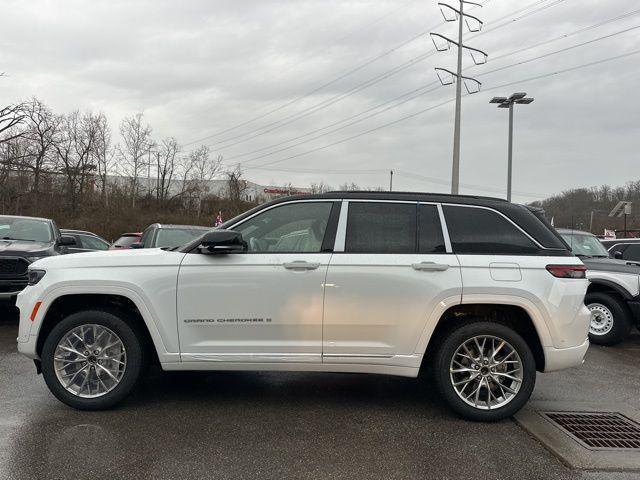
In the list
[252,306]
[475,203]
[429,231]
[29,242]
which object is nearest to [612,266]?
[475,203]

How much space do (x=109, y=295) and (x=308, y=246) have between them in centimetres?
185

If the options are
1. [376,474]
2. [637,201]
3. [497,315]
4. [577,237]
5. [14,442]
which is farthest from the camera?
[637,201]

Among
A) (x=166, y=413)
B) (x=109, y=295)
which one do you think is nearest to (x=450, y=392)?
(x=166, y=413)

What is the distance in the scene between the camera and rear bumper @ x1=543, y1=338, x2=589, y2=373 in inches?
176

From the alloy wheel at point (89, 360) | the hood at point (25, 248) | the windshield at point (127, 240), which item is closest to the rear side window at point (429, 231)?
the alloy wheel at point (89, 360)

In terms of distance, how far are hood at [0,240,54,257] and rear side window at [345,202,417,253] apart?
610 centimetres

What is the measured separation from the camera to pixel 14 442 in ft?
12.5

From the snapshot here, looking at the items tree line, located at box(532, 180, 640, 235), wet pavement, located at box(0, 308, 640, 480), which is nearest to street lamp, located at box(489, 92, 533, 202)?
tree line, located at box(532, 180, 640, 235)

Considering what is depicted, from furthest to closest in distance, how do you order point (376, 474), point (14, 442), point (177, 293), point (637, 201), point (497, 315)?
point (637, 201)
point (497, 315)
point (177, 293)
point (14, 442)
point (376, 474)

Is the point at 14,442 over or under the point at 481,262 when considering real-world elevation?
under

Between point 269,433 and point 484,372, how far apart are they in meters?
1.89

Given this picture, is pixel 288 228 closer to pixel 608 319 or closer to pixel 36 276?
pixel 36 276

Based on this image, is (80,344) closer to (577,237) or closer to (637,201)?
(577,237)

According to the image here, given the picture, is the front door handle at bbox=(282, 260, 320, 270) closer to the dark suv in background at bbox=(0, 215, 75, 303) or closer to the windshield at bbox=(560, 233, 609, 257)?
the dark suv in background at bbox=(0, 215, 75, 303)
